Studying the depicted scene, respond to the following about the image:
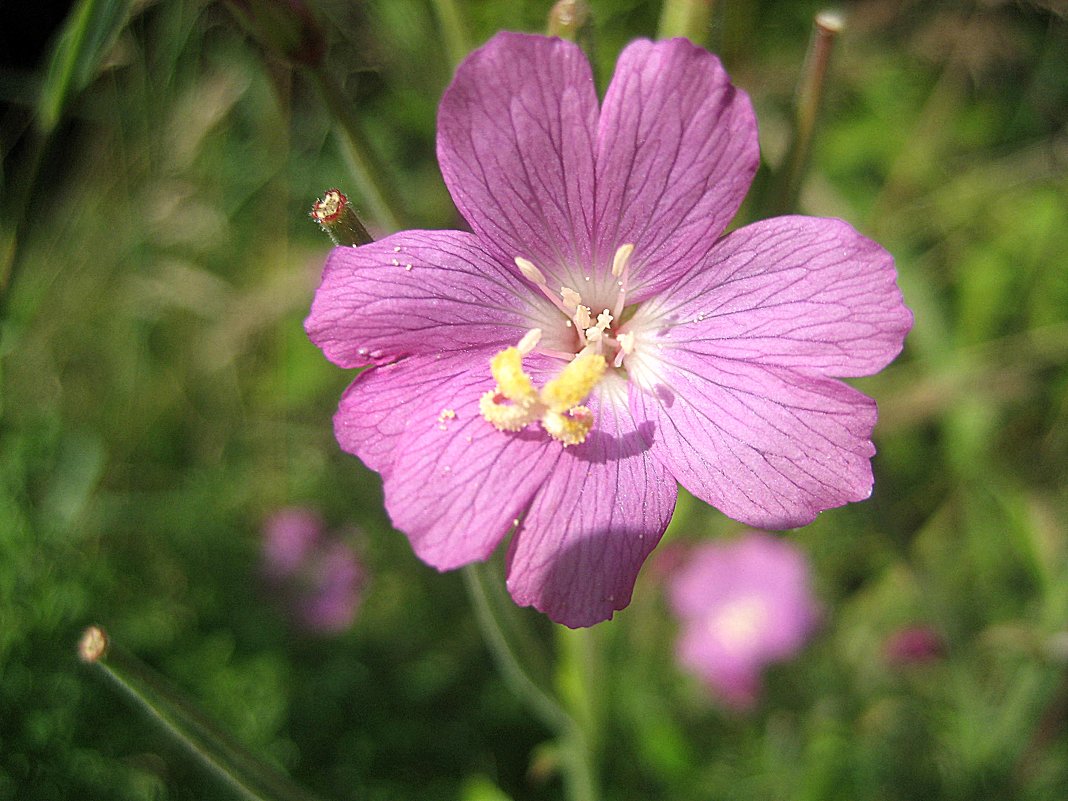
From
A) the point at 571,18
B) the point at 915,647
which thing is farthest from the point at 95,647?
the point at 915,647

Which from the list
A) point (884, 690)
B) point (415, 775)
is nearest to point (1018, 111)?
point (884, 690)

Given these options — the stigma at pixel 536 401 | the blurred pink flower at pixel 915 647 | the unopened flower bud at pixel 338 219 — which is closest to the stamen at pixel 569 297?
the stigma at pixel 536 401

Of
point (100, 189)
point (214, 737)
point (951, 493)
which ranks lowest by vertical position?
point (951, 493)

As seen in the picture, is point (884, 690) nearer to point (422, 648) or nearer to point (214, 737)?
point (422, 648)

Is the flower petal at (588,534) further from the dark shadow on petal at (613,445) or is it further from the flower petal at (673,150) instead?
the flower petal at (673,150)

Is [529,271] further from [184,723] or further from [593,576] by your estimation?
[184,723]

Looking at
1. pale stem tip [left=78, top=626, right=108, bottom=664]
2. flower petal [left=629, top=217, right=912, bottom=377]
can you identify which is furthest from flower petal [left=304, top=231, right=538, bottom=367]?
pale stem tip [left=78, top=626, right=108, bottom=664]

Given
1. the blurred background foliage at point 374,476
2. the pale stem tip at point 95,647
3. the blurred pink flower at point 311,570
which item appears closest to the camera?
the pale stem tip at point 95,647
